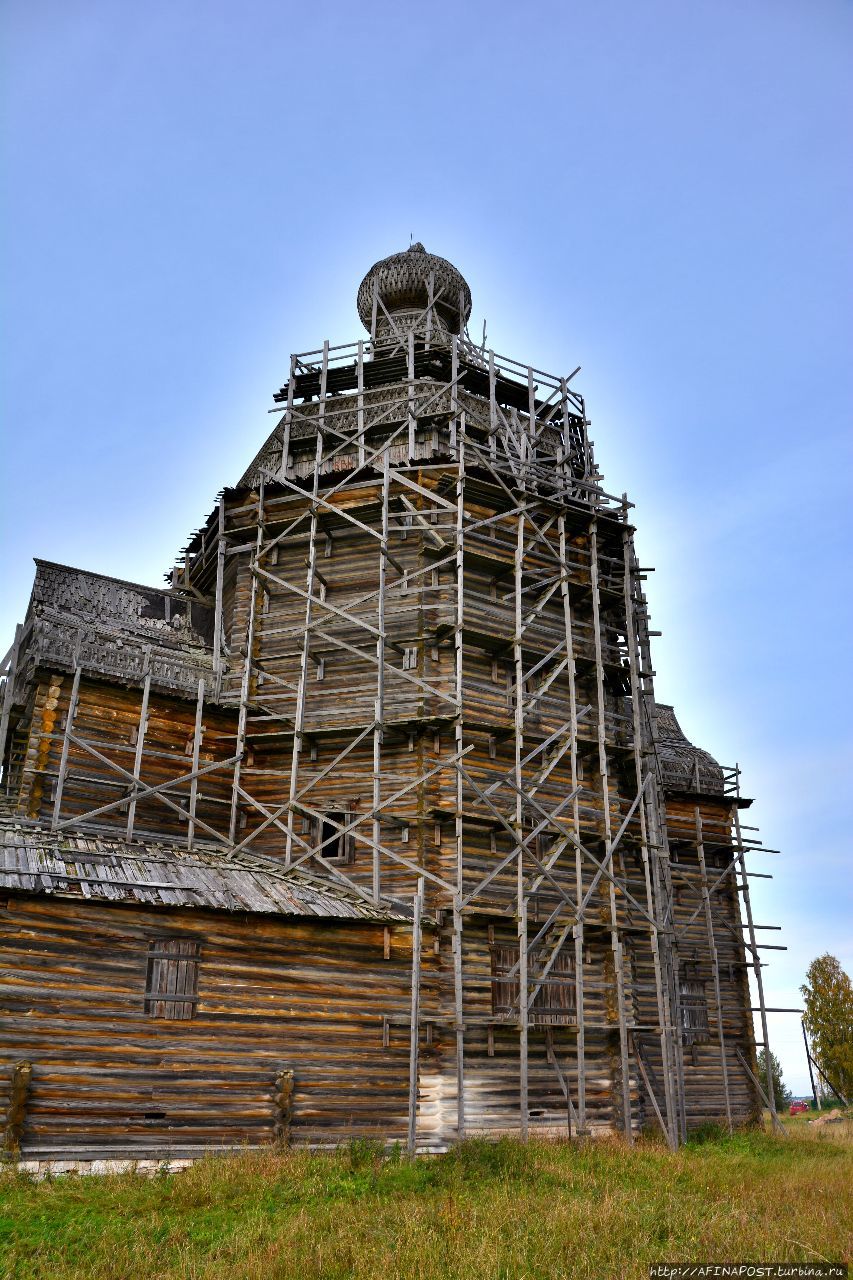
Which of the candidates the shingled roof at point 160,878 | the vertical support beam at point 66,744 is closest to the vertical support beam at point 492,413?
the vertical support beam at point 66,744

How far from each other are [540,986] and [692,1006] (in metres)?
8.82

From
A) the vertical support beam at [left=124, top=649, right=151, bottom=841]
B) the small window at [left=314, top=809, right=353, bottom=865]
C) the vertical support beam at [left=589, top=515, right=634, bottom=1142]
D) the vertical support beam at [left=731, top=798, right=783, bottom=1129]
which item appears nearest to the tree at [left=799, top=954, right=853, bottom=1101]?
the vertical support beam at [left=731, top=798, right=783, bottom=1129]

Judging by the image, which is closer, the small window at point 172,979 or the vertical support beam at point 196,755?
the small window at point 172,979

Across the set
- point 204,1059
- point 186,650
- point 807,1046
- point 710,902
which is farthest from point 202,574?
point 807,1046

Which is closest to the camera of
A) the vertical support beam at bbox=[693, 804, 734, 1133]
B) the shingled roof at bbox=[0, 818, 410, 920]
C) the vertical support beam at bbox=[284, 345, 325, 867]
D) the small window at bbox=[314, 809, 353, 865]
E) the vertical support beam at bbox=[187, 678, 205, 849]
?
the shingled roof at bbox=[0, 818, 410, 920]

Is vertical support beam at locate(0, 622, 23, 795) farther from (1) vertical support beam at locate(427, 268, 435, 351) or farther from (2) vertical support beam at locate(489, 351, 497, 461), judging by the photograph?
(1) vertical support beam at locate(427, 268, 435, 351)

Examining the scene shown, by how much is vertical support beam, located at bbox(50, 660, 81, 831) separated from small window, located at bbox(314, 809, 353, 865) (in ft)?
18.4

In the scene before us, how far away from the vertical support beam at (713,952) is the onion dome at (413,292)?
18215 millimetres

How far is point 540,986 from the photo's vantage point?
71.0 ft

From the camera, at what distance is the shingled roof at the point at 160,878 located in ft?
54.8

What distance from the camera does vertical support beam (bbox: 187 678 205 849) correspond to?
21.4 metres

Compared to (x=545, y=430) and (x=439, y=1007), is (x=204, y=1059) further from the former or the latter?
(x=545, y=430)

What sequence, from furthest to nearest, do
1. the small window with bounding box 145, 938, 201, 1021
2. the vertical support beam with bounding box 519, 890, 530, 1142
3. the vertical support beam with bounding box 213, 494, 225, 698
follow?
the vertical support beam with bounding box 213, 494, 225, 698, the vertical support beam with bounding box 519, 890, 530, 1142, the small window with bounding box 145, 938, 201, 1021

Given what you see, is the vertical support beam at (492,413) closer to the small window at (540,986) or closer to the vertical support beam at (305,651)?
the vertical support beam at (305,651)
